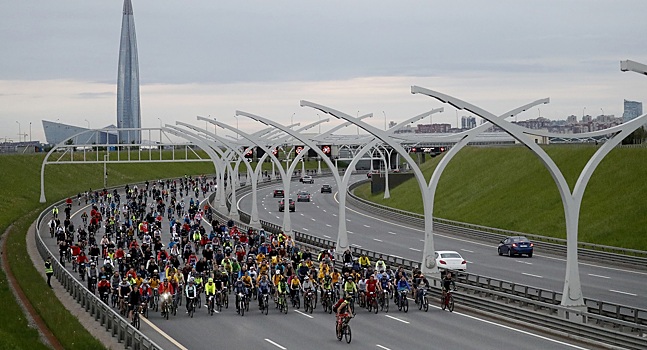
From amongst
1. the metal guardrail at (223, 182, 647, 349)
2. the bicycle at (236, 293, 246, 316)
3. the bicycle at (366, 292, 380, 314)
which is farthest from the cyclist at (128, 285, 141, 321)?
the metal guardrail at (223, 182, 647, 349)

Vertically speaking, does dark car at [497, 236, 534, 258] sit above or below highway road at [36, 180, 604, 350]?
below

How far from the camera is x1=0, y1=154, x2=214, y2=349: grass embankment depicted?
90.6 ft

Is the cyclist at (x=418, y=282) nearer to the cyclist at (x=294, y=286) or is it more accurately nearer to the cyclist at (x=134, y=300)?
the cyclist at (x=294, y=286)

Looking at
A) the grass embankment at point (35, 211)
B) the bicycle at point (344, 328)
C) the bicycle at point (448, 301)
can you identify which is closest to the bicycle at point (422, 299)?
the bicycle at point (448, 301)

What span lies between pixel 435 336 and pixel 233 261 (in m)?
11.3

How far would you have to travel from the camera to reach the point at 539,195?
232 ft

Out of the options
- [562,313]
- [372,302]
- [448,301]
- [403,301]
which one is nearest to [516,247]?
[448,301]

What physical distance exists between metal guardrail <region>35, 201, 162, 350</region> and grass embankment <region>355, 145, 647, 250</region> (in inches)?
1054

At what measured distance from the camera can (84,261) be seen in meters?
42.7

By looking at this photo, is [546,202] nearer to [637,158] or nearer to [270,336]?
[637,158]

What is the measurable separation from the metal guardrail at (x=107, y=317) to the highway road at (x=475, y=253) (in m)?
16.1

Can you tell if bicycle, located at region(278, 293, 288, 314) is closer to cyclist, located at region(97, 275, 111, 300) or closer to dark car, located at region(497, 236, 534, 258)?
cyclist, located at region(97, 275, 111, 300)

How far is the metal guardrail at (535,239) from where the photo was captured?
4744cm

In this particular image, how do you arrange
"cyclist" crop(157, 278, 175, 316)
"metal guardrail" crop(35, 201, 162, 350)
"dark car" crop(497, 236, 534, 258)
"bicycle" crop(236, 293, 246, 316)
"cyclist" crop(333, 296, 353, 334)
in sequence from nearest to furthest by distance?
"metal guardrail" crop(35, 201, 162, 350)
"cyclist" crop(333, 296, 353, 334)
"cyclist" crop(157, 278, 175, 316)
"bicycle" crop(236, 293, 246, 316)
"dark car" crop(497, 236, 534, 258)
